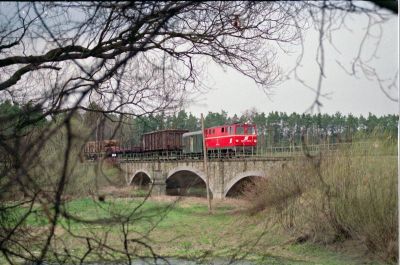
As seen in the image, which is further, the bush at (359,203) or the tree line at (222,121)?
the bush at (359,203)

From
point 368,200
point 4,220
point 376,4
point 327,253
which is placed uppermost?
point 376,4

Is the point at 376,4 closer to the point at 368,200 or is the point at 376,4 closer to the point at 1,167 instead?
the point at 1,167

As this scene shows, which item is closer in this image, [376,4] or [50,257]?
[376,4]

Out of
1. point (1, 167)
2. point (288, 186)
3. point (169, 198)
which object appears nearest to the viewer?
point (1, 167)

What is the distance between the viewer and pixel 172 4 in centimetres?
60

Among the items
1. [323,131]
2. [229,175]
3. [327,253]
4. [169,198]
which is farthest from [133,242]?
[229,175]

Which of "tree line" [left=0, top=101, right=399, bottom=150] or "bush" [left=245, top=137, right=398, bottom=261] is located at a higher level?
"tree line" [left=0, top=101, right=399, bottom=150]

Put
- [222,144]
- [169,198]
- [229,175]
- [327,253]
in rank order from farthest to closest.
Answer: [229,175] → [222,144] → [327,253] → [169,198]

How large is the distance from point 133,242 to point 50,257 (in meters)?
0.16

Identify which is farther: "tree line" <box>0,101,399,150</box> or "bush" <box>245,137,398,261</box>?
"bush" <box>245,137,398,261</box>

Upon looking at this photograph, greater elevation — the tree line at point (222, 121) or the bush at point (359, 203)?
the tree line at point (222, 121)

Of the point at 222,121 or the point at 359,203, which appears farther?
the point at 359,203

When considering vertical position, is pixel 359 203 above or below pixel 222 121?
below

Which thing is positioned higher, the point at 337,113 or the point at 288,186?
the point at 337,113
